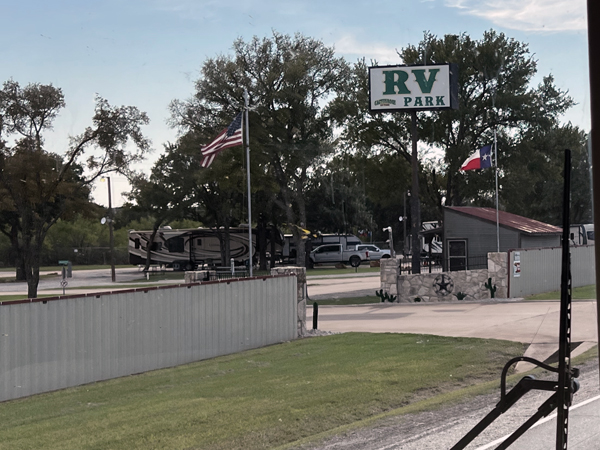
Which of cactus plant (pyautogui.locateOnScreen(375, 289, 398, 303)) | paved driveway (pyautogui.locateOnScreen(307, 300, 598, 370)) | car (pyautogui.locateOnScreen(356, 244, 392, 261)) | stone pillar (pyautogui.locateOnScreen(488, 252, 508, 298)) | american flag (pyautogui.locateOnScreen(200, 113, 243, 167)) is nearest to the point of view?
paved driveway (pyautogui.locateOnScreen(307, 300, 598, 370))

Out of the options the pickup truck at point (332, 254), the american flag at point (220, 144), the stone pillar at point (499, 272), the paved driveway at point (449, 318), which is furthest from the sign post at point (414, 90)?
the pickup truck at point (332, 254)

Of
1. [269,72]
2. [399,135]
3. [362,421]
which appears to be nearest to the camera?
[362,421]

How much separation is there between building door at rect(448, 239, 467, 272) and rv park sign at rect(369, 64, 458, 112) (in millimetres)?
6243

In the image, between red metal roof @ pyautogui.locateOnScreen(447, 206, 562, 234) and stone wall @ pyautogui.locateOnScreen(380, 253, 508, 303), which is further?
red metal roof @ pyautogui.locateOnScreen(447, 206, 562, 234)

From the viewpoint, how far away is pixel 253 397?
10898mm

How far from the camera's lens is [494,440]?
7.59 metres

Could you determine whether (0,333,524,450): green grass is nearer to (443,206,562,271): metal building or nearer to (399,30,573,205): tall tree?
(399,30,573,205): tall tree

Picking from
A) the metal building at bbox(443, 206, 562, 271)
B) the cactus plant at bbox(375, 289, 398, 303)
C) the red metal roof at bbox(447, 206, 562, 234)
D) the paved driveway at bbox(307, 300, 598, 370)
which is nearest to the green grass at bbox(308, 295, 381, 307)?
the cactus plant at bbox(375, 289, 398, 303)

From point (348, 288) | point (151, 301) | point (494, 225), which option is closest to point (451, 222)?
point (494, 225)

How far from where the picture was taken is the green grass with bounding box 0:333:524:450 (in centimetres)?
884

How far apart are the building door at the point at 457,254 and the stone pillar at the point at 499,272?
625 cm

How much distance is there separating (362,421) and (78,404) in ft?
15.6

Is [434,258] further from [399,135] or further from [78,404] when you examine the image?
[78,404]

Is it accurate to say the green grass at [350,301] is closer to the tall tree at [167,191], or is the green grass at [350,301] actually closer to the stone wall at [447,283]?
the stone wall at [447,283]
